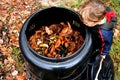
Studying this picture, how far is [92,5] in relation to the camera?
3285 millimetres

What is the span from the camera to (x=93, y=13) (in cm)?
323

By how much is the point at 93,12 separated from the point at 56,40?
67 centimetres

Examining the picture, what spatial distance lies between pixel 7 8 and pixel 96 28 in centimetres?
222

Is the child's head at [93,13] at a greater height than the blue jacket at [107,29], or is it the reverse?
the child's head at [93,13]

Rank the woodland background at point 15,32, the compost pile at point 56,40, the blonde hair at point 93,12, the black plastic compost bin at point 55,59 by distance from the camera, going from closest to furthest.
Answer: the black plastic compost bin at point 55,59, the blonde hair at point 93,12, the compost pile at point 56,40, the woodland background at point 15,32

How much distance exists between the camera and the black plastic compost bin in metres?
3.05

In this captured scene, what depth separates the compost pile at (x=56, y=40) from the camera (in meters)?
3.49

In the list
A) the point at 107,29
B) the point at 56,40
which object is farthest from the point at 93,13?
the point at 56,40

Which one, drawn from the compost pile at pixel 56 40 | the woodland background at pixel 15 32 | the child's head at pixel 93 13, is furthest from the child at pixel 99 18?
the woodland background at pixel 15 32

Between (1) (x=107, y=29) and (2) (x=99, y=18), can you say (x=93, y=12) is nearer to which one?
(2) (x=99, y=18)

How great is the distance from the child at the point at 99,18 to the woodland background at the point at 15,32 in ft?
4.14

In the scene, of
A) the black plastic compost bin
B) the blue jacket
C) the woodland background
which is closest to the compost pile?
the black plastic compost bin

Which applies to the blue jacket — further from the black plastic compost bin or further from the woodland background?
the woodland background

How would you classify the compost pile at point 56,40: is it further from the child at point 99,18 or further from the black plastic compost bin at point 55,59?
the child at point 99,18
